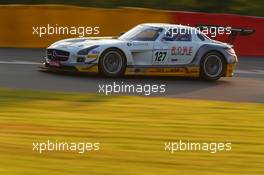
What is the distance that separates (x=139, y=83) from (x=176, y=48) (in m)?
1.46

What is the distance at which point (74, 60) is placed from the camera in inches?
544

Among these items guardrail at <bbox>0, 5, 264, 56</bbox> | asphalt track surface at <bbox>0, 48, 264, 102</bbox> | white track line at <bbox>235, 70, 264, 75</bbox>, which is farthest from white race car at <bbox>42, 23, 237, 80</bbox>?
guardrail at <bbox>0, 5, 264, 56</bbox>

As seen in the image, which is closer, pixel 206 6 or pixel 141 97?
pixel 141 97

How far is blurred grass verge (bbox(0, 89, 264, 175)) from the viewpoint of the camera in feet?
21.4

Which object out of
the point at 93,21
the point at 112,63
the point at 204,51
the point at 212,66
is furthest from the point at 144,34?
the point at 93,21

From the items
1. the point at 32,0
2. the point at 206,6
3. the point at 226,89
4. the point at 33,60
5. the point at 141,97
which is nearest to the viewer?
the point at 141,97

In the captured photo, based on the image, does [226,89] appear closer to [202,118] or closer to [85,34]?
[202,118]

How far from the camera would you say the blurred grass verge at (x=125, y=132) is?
6.54 meters

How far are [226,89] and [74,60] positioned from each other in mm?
3001

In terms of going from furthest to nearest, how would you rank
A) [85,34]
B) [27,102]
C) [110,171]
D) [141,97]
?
[85,34] → [141,97] → [27,102] → [110,171]

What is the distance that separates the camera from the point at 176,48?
47.7ft

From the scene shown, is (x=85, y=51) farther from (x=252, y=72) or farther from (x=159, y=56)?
(x=252, y=72)

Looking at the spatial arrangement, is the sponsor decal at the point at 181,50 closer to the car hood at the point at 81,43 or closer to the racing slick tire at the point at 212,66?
the racing slick tire at the point at 212,66

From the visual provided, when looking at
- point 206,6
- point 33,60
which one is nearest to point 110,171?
point 33,60
